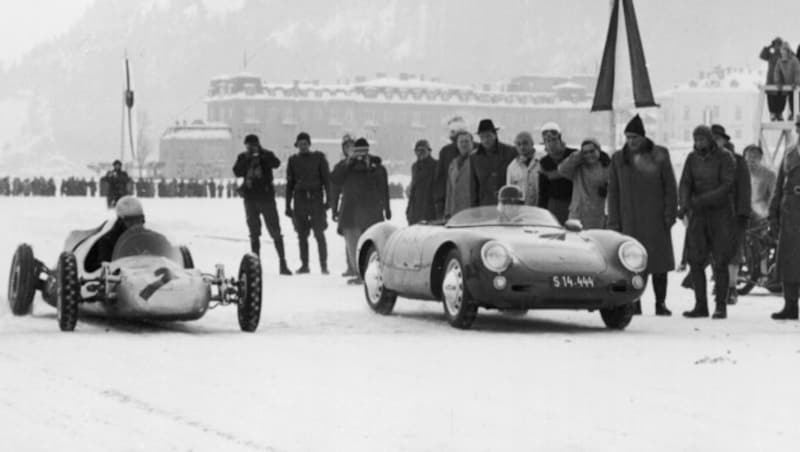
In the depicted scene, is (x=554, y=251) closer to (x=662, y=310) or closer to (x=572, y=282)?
(x=572, y=282)

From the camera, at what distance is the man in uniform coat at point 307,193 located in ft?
79.7

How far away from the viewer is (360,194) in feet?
74.7

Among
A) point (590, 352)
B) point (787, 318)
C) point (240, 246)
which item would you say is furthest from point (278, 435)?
point (240, 246)

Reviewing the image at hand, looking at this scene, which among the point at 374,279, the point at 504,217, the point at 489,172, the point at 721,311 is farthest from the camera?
the point at 489,172

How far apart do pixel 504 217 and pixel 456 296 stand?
3.95 feet

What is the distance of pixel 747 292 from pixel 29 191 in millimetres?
93184

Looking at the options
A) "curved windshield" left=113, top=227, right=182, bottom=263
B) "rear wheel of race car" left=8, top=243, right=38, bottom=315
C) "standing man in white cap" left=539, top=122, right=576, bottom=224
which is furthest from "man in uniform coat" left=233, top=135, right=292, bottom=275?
"curved windshield" left=113, top=227, right=182, bottom=263

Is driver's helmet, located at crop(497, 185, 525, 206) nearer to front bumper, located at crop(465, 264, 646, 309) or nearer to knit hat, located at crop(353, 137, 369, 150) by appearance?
front bumper, located at crop(465, 264, 646, 309)

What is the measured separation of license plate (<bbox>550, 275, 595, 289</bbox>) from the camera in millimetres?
14406

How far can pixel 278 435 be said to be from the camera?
8.28 m

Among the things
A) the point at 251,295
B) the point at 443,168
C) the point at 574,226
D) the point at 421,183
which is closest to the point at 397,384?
the point at 251,295

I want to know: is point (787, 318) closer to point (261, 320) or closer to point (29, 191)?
point (261, 320)

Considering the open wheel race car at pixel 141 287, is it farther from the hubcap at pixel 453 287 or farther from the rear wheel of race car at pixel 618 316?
the rear wheel of race car at pixel 618 316

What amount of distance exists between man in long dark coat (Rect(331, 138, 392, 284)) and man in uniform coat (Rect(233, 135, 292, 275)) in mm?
1434
